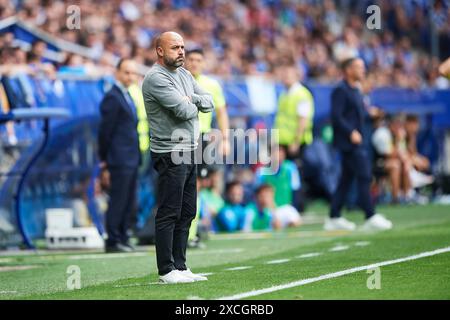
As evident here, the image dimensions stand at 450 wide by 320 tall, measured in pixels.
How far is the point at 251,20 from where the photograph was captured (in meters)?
30.3

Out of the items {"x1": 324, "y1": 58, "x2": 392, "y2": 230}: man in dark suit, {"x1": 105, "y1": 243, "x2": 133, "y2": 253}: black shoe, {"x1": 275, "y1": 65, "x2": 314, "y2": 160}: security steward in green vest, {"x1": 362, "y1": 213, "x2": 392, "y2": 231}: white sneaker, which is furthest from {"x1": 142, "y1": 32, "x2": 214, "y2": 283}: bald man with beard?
{"x1": 275, "y1": 65, "x2": 314, "y2": 160}: security steward in green vest

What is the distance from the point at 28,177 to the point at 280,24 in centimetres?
1578

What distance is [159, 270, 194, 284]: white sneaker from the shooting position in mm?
10141

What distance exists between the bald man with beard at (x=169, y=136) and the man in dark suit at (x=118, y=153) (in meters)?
4.26

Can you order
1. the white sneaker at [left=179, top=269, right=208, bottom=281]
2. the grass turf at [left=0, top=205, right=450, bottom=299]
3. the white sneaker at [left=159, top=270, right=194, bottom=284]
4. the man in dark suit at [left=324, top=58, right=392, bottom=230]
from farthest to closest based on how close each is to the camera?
the man in dark suit at [left=324, top=58, right=392, bottom=230] → the white sneaker at [left=179, top=269, right=208, bottom=281] → the white sneaker at [left=159, top=270, right=194, bottom=284] → the grass turf at [left=0, top=205, right=450, bottom=299]

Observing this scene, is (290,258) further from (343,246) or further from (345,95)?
(345,95)

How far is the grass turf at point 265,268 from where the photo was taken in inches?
368

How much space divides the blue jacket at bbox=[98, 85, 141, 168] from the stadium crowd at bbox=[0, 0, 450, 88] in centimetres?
269

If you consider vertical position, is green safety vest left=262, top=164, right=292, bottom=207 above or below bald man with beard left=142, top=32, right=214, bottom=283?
below

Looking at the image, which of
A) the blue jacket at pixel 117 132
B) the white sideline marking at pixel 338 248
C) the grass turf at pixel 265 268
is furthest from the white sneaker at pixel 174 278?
the blue jacket at pixel 117 132

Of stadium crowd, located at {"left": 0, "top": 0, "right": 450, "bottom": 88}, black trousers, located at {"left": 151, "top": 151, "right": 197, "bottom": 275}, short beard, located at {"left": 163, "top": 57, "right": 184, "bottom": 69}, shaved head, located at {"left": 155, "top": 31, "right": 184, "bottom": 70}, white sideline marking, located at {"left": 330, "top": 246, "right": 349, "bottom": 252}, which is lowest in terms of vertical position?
white sideline marking, located at {"left": 330, "top": 246, "right": 349, "bottom": 252}

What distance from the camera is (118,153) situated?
14.6 meters

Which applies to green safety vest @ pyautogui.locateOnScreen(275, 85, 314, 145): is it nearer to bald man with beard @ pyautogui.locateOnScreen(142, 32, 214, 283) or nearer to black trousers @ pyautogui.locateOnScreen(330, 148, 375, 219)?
black trousers @ pyautogui.locateOnScreen(330, 148, 375, 219)

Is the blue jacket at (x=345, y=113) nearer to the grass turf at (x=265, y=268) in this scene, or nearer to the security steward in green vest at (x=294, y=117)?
the grass turf at (x=265, y=268)
